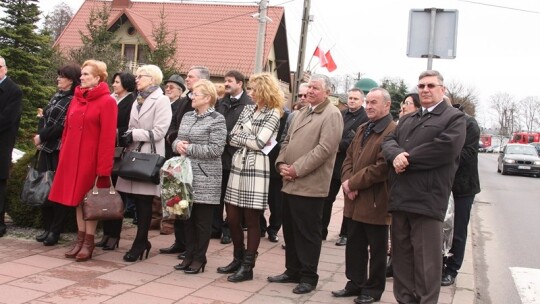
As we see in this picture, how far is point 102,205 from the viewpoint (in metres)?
5.93

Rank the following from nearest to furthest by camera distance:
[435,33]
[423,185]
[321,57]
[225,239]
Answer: [423,185] < [225,239] < [435,33] < [321,57]

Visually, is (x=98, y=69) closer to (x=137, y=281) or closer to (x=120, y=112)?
(x=120, y=112)

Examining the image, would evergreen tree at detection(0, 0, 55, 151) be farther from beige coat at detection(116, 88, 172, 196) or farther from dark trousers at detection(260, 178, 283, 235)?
beige coat at detection(116, 88, 172, 196)

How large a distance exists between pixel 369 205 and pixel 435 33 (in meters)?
3.37

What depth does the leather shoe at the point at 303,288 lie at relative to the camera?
550cm

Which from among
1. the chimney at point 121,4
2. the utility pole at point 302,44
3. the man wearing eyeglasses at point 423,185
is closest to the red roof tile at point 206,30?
the chimney at point 121,4

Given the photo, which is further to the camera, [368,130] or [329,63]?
[329,63]

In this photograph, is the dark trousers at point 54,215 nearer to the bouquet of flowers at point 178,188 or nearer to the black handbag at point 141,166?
the black handbag at point 141,166

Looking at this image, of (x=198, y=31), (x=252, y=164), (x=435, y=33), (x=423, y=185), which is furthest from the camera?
(x=198, y=31)

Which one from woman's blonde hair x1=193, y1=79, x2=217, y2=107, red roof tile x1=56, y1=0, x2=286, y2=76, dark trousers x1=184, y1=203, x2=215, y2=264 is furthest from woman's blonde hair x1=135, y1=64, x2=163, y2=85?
red roof tile x1=56, y1=0, x2=286, y2=76

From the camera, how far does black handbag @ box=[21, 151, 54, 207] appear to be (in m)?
6.33

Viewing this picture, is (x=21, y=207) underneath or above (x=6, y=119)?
underneath

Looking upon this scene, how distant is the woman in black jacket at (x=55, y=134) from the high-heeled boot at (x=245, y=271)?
2.21 metres

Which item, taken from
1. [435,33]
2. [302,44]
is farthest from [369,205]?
[302,44]
